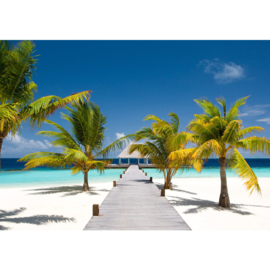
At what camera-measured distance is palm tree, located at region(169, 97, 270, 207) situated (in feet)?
21.6

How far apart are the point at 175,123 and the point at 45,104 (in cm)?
831

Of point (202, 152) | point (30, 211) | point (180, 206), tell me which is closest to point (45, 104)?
point (30, 211)

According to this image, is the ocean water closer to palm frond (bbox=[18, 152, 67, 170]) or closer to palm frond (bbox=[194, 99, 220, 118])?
palm frond (bbox=[194, 99, 220, 118])

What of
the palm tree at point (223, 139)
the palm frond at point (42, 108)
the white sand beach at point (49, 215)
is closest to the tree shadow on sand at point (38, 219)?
the white sand beach at point (49, 215)

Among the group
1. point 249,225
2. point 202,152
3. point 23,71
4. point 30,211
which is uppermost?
point 23,71

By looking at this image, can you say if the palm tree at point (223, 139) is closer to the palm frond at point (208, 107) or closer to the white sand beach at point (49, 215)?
the palm frond at point (208, 107)

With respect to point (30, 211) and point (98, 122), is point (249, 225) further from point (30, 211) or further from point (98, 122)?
point (98, 122)

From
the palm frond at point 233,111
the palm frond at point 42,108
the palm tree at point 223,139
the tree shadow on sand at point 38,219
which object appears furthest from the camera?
the palm frond at point 233,111

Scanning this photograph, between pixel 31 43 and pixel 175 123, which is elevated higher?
pixel 31 43

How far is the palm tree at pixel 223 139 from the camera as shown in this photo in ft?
21.6

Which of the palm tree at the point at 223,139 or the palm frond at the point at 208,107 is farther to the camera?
the palm frond at the point at 208,107

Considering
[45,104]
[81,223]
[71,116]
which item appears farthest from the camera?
[71,116]

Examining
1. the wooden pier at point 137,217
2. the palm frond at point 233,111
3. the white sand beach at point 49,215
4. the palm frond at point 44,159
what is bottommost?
the white sand beach at point 49,215

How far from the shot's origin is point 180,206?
776 cm
